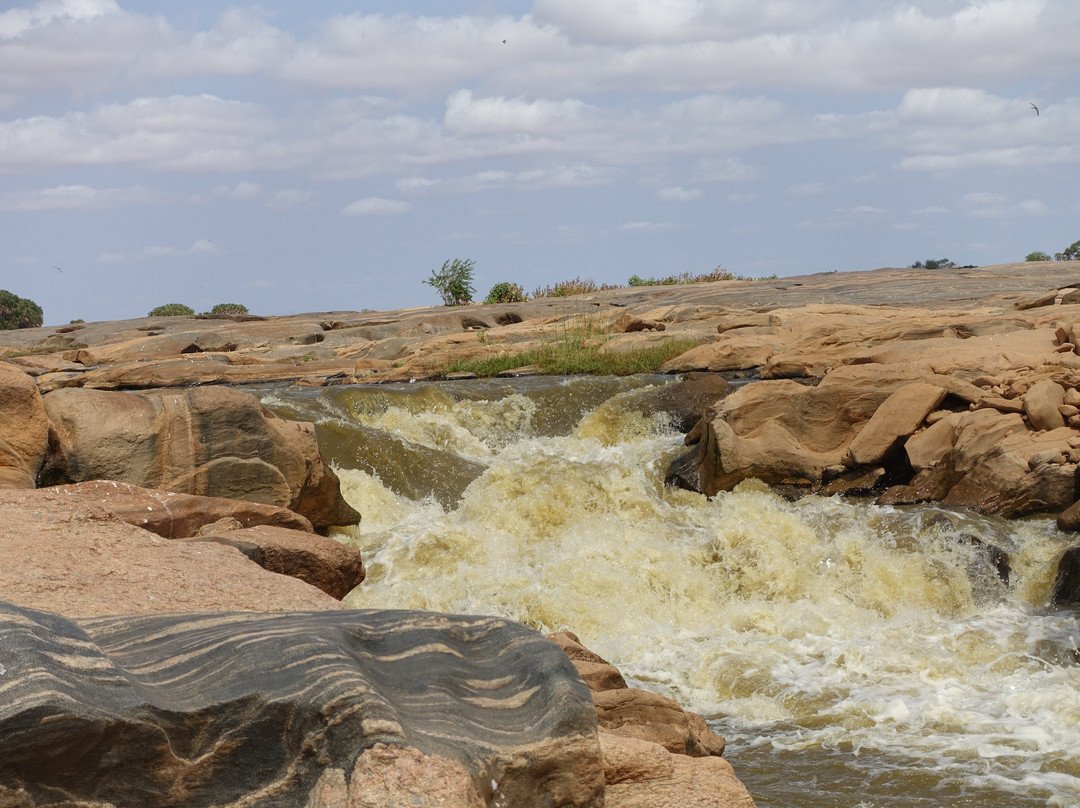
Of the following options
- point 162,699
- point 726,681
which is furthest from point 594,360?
point 162,699

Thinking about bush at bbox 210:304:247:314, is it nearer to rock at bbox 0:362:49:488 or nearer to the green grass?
the green grass

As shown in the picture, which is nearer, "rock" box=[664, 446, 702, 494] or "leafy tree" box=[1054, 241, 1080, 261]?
"rock" box=[664, 446, 702, 494]

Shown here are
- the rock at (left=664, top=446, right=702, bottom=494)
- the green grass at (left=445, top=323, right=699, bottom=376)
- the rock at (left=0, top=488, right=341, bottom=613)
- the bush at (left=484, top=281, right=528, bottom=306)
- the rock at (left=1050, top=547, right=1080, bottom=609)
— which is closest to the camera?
the rock at (left=0, top=488, right=341, bottom=613)

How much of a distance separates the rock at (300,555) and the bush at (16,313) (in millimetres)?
36322

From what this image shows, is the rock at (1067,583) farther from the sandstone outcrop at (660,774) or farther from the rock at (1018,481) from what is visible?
the sandstone outcrop at (660,774)

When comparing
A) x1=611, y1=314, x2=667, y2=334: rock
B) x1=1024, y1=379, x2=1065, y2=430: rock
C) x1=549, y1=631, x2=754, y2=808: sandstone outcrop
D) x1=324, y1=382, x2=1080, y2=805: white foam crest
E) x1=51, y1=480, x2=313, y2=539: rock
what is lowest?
x1=324, y1=382, x2=1080, y2=805: white foam crest

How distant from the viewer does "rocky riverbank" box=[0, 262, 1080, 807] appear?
9.26ft

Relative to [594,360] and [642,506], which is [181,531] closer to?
[642,506]

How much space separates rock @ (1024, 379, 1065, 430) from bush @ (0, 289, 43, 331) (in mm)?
36866

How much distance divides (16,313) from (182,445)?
34.4 meters

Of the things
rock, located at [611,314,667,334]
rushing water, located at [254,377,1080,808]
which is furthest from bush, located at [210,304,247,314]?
rushing water, located at [254,377,1080,808]

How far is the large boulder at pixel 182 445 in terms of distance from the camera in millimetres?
8320

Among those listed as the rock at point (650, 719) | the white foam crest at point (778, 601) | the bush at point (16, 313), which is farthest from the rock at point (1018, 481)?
the bush at point (16, 313)

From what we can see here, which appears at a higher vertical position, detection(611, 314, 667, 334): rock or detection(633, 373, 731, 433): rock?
detection(611, 314, 667, 334): rock
